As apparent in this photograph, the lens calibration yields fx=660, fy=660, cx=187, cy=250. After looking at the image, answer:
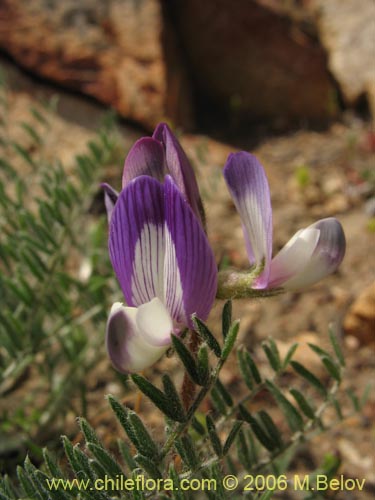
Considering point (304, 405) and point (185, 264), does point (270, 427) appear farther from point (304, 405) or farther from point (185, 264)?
point (185, 264)

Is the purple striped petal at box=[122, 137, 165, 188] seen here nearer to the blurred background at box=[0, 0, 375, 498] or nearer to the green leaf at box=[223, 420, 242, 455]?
the green leaf at box=[223, 420, 242, 455]

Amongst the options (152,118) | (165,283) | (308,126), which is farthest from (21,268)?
(308,126)

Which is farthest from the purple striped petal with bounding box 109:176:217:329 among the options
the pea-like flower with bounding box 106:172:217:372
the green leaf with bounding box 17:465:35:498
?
the green leaf with bounding box 17:465:35:498

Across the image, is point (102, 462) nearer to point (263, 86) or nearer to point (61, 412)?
point (61, 412)

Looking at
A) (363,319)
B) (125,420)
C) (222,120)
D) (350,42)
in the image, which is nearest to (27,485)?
(125,420)

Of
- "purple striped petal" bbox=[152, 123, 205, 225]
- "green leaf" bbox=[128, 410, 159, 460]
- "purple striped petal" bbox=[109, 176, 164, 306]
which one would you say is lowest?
"green leaf" bbox=[128, 410, 159, 460]

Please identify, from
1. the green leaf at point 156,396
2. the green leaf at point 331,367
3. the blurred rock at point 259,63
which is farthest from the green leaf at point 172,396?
the blurred rock at point 259,63
